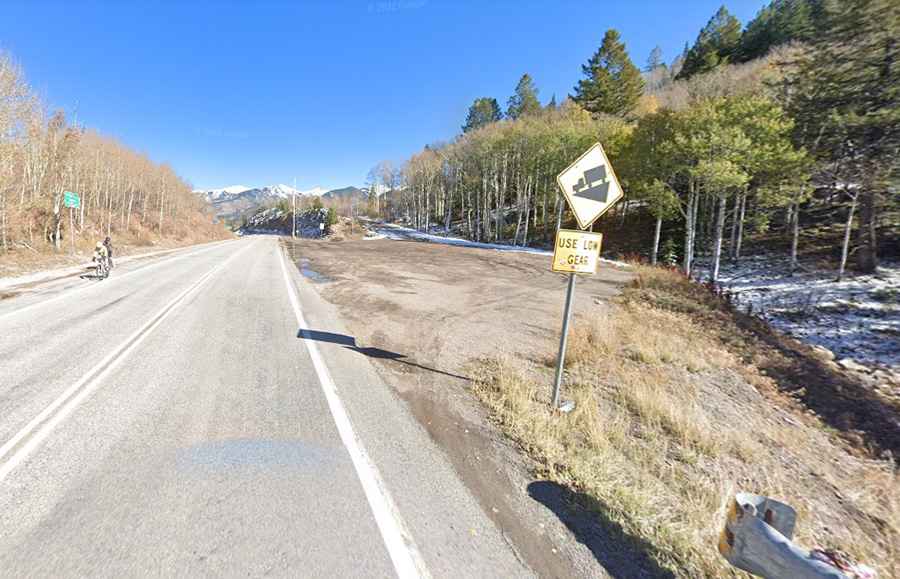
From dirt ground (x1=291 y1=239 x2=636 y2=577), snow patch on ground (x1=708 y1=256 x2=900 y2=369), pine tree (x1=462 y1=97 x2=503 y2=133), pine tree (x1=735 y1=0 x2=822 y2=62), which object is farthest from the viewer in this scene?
pine tree (x1=462 y1=97 x2=503 y2=133)

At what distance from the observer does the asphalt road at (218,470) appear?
2.37 metres

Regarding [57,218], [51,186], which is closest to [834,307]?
[57,218]

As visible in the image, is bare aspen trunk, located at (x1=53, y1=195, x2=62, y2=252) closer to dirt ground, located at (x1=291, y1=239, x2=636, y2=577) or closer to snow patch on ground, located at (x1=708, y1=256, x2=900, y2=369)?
dirt ground, located at (x1=291, y1=239, x2=636, y2=577)

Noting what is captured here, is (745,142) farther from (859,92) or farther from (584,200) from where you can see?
(584,200)

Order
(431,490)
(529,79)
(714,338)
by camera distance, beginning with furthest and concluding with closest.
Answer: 1. (529,79)
2. (714,338)
3. (431,490)

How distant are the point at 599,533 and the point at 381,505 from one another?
1690 mm

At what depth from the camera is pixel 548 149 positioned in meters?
37.7

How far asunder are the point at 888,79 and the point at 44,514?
24933 millimetres

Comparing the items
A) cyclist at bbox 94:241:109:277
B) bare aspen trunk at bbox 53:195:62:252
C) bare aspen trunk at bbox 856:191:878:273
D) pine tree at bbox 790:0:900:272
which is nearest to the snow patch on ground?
bare aspen trunk at bbox 856:191:878:273

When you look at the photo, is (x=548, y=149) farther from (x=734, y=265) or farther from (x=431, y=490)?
(x=431, y=490)

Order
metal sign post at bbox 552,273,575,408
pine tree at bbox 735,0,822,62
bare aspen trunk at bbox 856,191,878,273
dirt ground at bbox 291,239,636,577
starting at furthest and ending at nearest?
pine tree at bbox 735,0,822,62 → bare aspen trunk at bbox 856,191,878,273 → metal sign post at bbox 552,273,575,408 → dirt ground at bbox 291,239,636,577

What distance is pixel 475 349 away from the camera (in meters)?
7.19

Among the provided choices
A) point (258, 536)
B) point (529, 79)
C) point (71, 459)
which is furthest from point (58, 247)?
point (529, 79)

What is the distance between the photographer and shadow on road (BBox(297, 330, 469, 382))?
19.8ft
